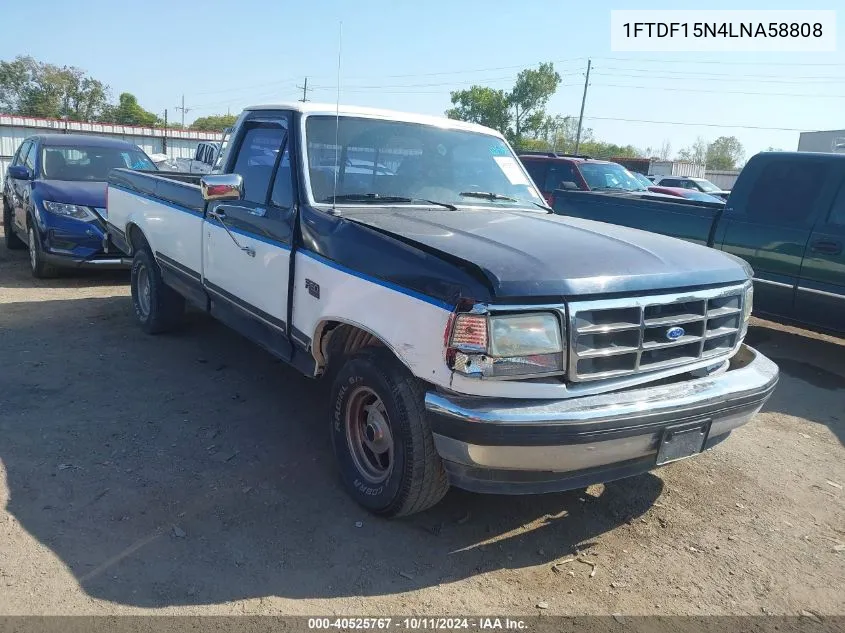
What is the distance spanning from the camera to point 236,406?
477cm

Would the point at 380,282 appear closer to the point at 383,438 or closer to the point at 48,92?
the point at 383,438

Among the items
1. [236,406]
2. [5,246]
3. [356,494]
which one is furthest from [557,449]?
[5,246]

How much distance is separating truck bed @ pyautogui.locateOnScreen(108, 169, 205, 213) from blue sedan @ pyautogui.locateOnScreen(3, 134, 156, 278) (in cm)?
136

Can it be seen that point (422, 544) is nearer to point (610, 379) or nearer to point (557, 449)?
point (557, 449)

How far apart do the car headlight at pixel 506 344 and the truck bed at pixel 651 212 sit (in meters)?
4.90

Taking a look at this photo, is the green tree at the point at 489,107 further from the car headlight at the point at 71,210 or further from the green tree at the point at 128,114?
the car headlight at the point at 71,210

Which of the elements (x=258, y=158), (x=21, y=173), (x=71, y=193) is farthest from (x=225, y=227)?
(x=21, y=173)

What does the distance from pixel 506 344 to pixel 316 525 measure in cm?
140

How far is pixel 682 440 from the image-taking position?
302cm

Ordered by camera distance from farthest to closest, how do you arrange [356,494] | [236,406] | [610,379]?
[236,406] → [356,494] → [610,379]

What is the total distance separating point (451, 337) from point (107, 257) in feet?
22.6

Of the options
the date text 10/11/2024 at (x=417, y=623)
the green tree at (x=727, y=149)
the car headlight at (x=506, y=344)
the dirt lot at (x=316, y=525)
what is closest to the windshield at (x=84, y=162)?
the dirt lot at (x=316, y=525)

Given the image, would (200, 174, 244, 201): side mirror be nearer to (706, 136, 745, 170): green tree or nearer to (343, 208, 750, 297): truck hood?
(343, 208, 750, 297): truck hood

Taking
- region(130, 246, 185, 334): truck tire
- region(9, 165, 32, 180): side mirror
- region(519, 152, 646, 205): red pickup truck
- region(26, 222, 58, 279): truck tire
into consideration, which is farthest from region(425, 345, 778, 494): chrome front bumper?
region(519, 152, 646, 205): red pickup truck
